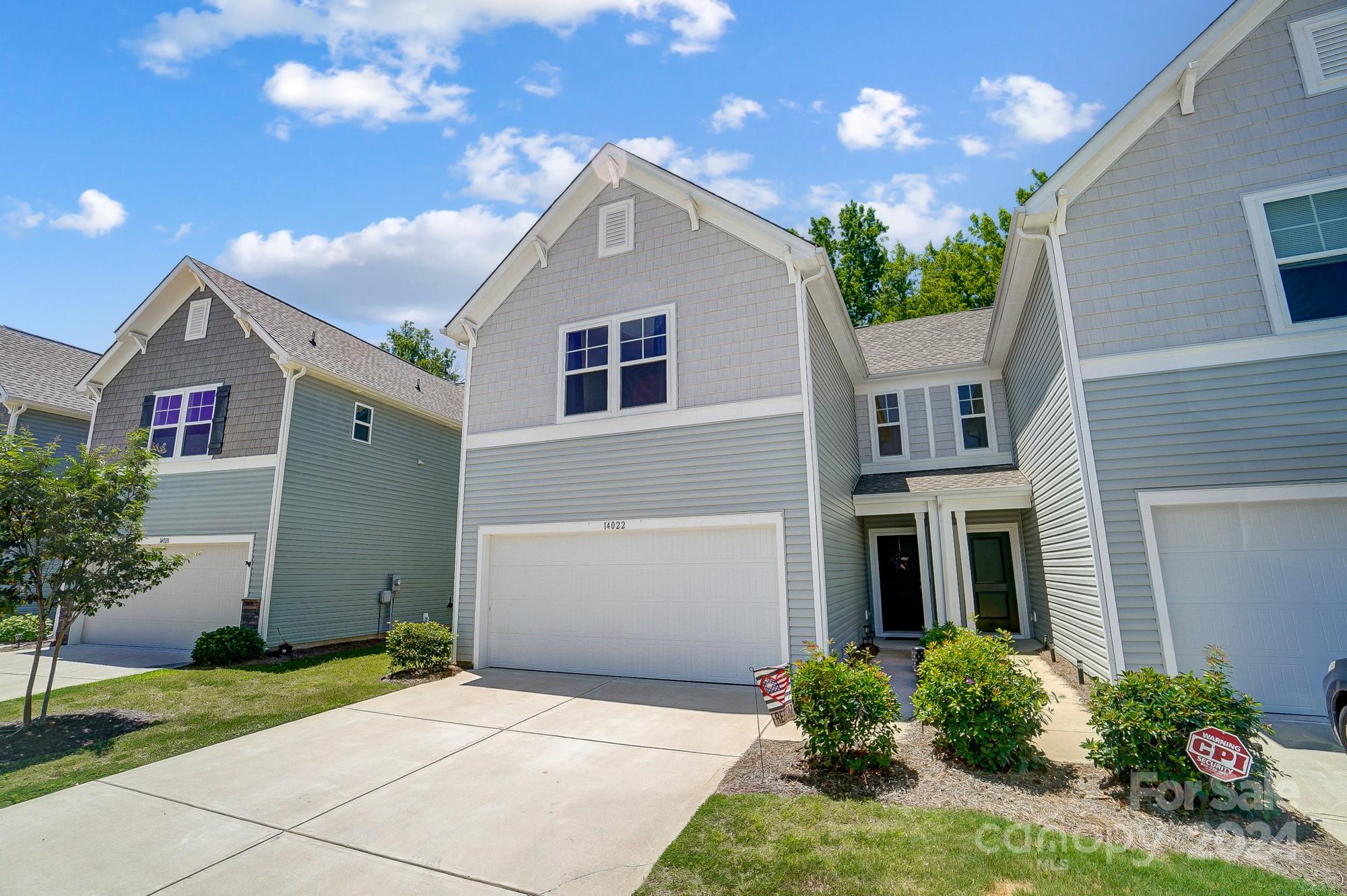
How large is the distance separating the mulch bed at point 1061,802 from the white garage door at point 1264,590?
297cm

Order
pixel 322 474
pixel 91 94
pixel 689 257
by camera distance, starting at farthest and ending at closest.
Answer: pixel 322 474 → pixel 689 257 → pixel 91 94

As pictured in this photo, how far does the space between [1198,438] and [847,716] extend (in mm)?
5519

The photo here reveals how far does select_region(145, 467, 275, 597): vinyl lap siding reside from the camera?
39.8ft

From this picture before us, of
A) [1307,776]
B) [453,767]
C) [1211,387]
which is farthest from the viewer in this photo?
[1211,387]

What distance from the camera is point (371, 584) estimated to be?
14.1 m

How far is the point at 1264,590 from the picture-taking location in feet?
21.4

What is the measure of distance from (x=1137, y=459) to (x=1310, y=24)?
18.6 ft

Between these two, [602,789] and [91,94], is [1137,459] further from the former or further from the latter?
[91,94]

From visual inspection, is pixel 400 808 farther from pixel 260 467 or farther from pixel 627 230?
pixel 260 467

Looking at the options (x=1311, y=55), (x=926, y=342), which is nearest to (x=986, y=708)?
(x=1311, y=55)

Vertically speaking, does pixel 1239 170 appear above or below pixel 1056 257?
above

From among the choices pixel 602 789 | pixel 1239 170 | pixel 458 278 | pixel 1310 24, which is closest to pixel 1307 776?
pixel 602 789

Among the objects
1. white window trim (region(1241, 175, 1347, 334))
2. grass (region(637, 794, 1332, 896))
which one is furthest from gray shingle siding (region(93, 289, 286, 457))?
white window trim (region(1241, 175, 1347, 334))

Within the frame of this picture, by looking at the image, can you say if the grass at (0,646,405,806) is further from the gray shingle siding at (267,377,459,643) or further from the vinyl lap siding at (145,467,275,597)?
the vinyl lap siding at (145,467,275,597)
